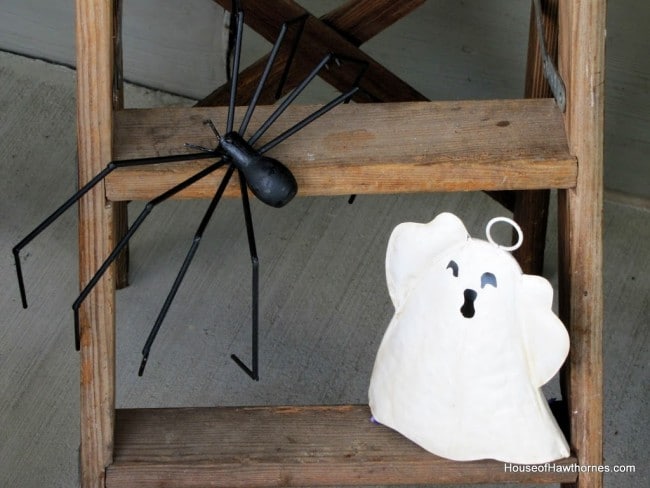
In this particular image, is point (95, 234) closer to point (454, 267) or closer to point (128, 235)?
point (128, 235)

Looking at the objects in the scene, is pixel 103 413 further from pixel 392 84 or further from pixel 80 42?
pixel 392 84

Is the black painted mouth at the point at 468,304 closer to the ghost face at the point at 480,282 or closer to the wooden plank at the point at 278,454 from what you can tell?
the ghost face at the point at 480,282

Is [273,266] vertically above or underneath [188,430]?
underneath

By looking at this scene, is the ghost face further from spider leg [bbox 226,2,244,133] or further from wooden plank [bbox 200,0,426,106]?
wooden plank [bbox 200,0,426,106]

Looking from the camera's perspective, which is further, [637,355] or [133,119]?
[637,355]

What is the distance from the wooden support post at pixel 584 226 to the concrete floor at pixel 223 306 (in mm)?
593

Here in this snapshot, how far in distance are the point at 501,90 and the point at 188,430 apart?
3.31 feet

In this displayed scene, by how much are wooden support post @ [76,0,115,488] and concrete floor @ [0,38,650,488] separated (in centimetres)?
59

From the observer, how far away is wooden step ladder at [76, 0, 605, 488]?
3.65 feet

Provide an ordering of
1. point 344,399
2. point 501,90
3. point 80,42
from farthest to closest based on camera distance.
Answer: point 501,90 < point 344,399 < point 80,42

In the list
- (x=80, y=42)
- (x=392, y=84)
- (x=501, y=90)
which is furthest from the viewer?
(x=501, y=90)

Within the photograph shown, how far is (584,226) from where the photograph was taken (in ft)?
3.74

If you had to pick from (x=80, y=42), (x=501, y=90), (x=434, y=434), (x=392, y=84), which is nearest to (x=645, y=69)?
(x=501, y=90)

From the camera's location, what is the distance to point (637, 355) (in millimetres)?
1806
